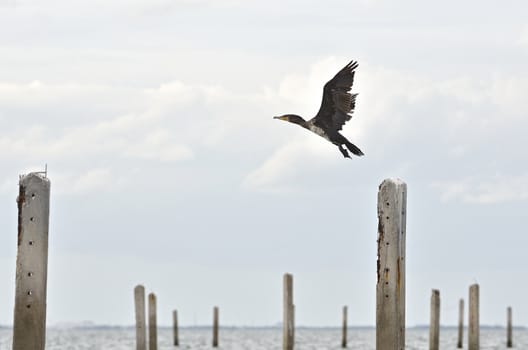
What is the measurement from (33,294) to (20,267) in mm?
251

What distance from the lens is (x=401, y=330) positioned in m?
10.8

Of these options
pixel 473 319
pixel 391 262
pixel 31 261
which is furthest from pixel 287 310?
pixel 31 261

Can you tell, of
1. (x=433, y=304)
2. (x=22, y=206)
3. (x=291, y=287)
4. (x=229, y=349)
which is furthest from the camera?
(x=229, y=349)

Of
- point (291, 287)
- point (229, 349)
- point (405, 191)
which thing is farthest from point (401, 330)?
point (229, 349)

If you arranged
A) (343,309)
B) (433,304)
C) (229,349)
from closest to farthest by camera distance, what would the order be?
(433,304), (343,309), (229,349)

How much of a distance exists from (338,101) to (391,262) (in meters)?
4.06

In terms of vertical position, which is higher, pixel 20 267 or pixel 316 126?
pixel 316 126

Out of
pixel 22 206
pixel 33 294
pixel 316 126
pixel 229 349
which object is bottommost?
pixel 229 349

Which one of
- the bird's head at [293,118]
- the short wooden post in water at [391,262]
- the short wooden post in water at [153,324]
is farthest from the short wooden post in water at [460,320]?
the short wooden post in water at [391,262]

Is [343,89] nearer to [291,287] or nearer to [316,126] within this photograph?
[316,126]

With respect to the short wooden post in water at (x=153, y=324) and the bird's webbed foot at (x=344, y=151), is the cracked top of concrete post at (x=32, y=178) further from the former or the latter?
the short wooden post in water at (x=153, y=324)

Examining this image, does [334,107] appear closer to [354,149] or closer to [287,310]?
[354,149]

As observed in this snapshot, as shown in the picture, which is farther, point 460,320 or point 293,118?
point 460,320

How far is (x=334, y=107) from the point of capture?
14.5 metres
